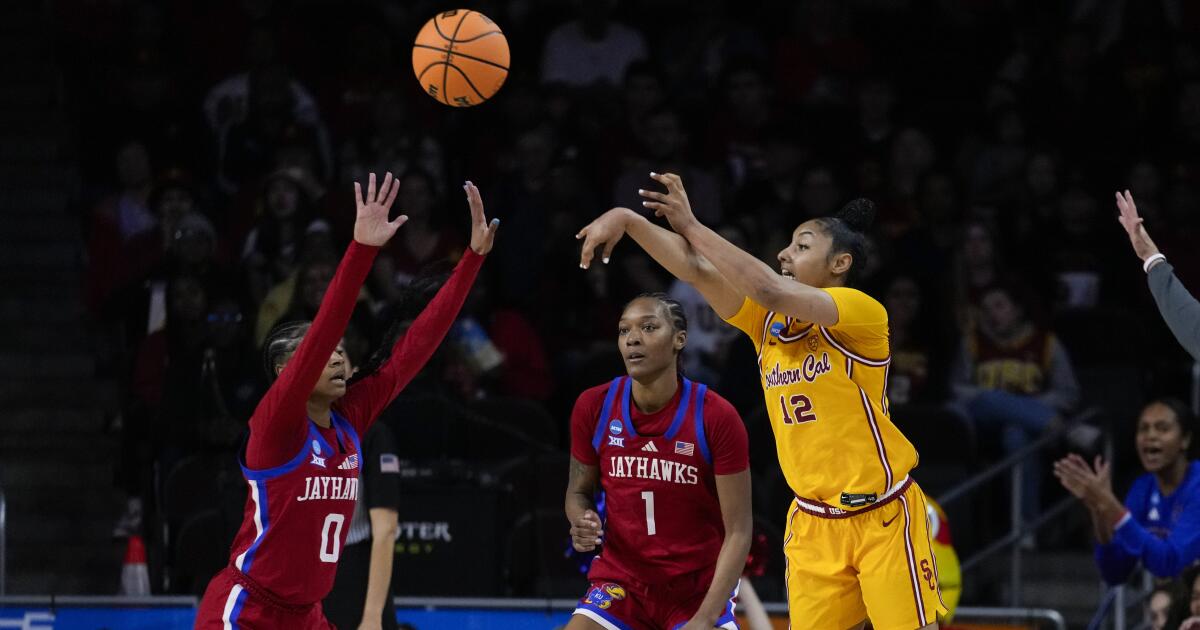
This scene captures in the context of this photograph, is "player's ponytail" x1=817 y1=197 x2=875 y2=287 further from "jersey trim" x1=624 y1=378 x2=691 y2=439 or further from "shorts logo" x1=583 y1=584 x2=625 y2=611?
"shorts logo" x1=583 y1=584 x2=625 y2=611

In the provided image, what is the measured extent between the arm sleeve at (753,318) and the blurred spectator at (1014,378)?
4.65 meters

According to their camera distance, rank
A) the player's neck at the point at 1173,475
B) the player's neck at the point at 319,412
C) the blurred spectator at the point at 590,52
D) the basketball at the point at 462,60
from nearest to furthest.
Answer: the player's neck at the point at 319,412, the basketball at the point at 462,60, the player's neck at the point at 1173,475, the blurred spectator at the point at 590,52

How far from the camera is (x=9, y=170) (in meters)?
14.3

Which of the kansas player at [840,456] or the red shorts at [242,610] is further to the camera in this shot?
the kansas player at [840,456]

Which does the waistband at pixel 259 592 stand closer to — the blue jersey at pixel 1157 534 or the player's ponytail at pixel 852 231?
the player's ponytail at pixel 852 231

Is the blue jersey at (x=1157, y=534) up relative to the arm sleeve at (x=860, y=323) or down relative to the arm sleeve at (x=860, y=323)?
down

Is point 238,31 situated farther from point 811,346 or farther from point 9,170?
point 811,346

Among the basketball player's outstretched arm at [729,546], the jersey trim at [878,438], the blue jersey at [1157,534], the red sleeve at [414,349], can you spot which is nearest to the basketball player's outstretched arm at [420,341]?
the red sleeve at [414,349]

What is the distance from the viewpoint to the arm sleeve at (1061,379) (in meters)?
11.5

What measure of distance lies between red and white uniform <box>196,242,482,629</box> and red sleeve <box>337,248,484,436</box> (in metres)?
0.19

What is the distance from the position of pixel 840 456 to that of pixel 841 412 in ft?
0.54

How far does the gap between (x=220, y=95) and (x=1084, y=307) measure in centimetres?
650

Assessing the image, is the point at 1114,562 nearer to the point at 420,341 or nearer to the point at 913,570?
the point at 913,570

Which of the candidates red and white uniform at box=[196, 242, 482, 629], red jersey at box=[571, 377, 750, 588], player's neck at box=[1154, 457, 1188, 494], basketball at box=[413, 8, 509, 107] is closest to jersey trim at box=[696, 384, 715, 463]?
red jersey at box=[571, 377, 750, 588]
